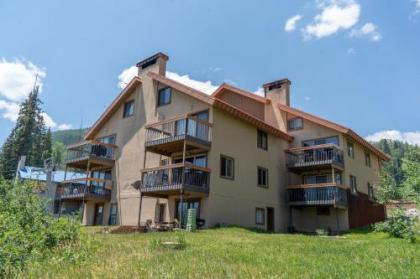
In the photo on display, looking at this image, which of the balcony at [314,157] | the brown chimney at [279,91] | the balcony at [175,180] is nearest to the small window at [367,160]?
the balcony at [314,157]

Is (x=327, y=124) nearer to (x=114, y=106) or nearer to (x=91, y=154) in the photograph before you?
(x=114, y=106)

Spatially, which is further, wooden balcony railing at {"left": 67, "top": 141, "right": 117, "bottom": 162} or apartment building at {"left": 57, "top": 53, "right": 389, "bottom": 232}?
wooden balcony railing at {"left": 67, "top": 141, "right": 117, "bottom": 162}

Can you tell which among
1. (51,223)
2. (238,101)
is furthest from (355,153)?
(51,223)

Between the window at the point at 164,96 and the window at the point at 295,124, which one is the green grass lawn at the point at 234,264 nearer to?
the window at the point at 164,96

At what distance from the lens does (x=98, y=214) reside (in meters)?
28.3

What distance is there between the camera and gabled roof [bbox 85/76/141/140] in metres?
28.3

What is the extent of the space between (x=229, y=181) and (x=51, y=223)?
14.2 meters

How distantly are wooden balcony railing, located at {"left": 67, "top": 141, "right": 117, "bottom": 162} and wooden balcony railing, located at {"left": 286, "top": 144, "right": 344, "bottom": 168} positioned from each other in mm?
12838

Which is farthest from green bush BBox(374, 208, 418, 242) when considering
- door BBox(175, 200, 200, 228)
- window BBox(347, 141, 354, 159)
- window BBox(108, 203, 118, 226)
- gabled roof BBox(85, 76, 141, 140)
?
gabled roof BBox(85, 76, 141, 140)

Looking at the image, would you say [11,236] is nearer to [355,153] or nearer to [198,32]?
[198,32]

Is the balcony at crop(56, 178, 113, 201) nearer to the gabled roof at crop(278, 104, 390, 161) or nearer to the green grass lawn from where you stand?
the gabled roof at crop(278, 104, 390, 161)

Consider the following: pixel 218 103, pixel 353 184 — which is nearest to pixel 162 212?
pixel 218 103

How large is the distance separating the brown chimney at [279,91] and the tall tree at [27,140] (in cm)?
4135

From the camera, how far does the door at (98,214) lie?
27.8 meters
